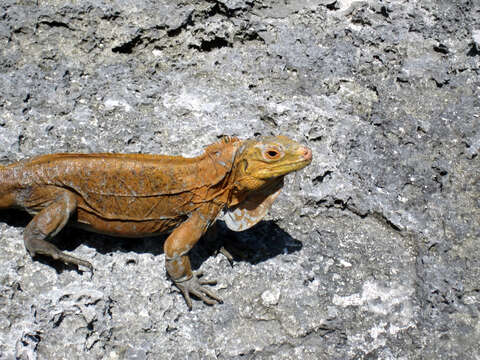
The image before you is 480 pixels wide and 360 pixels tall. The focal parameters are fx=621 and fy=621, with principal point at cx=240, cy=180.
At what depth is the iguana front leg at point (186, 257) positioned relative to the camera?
16.4 feet

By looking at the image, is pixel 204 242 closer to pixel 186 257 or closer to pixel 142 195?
pixel 186 257

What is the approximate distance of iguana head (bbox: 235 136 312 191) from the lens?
473cm

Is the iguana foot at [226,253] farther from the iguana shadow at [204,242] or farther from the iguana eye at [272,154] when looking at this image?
the iguana eye at [272,154]

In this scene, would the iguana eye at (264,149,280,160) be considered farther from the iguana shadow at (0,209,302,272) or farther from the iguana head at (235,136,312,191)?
the iguana shadow at (0,209,302,272)

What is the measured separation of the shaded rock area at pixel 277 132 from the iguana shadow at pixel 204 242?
2cm

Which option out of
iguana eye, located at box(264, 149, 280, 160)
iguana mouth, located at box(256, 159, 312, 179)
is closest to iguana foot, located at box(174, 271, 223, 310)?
iguana mouth, located at box(256, 159, 312, 179)

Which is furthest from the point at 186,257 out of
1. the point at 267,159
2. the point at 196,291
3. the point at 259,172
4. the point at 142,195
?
the point at 267,159

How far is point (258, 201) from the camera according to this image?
512 cm

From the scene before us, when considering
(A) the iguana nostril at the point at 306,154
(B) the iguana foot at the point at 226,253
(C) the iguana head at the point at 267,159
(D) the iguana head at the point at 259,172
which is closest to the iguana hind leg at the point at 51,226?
(B) the iguana foot at the point at 226,253

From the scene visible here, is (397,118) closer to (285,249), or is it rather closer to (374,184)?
(374,184)

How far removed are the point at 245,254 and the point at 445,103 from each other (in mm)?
2795

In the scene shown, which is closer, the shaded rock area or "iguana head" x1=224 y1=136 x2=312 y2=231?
"iguana head" x1=224 y1=136 x2=312 y2=231

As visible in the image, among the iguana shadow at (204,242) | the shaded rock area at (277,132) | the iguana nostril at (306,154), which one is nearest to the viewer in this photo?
the iguana nostril at (306,154)

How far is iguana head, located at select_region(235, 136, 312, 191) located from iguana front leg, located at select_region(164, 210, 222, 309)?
55 centimetres
